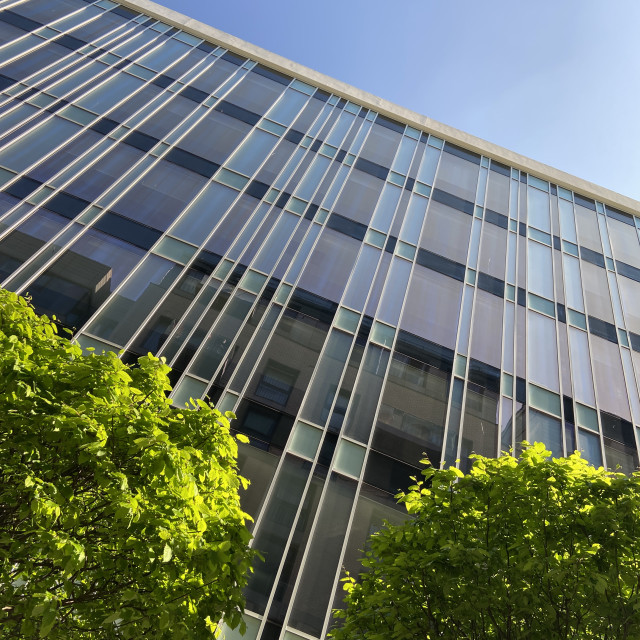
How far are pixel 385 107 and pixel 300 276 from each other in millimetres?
13557

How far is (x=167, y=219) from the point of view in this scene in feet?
52.7

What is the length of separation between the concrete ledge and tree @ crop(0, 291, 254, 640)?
74.0 feet

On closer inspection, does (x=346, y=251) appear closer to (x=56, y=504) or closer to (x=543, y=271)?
(x=543, y=271)

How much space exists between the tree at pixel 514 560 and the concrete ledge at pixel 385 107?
21.3 metres

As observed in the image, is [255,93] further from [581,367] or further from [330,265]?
[581,367]

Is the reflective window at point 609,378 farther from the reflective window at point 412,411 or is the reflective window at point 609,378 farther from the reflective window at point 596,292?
the reflective window at point 412,411

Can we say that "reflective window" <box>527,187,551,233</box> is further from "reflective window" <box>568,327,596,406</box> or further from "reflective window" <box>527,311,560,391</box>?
"reflective window" <box>568,327,596,406</box>

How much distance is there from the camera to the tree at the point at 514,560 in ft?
19.9

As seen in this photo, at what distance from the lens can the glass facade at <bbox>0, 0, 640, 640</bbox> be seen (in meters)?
12.8

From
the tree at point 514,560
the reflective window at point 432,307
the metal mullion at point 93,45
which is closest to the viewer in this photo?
the tree at point 514,560

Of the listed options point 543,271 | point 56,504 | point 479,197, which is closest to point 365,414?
point 56,504

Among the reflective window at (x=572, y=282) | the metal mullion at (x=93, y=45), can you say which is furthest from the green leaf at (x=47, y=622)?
the reflective window at (x=572, y=282)

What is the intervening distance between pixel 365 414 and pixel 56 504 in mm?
9494

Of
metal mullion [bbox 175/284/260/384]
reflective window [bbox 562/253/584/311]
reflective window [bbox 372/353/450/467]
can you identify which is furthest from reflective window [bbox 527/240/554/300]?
metal mullion [bbox 175/284/260/384]
